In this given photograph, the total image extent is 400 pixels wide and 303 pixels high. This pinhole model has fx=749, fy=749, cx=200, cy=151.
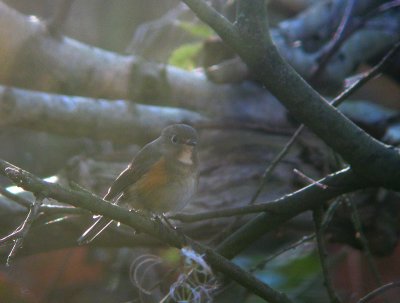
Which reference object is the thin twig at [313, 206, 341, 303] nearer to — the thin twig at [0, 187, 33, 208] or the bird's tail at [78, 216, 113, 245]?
the bird's tail at [78, 216, 113, 245]

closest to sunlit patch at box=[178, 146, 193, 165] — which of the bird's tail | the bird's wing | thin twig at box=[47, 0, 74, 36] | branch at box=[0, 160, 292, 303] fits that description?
the bird's wing

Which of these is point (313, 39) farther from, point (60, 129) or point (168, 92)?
point (60, 129)

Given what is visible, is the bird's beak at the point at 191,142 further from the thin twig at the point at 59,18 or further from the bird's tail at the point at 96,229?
the thin twig at the point at 59,18

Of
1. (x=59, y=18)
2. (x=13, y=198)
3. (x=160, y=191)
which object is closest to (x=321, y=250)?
(x=160, y=191)

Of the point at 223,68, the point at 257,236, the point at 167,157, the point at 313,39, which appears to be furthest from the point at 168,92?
the point at 257,236

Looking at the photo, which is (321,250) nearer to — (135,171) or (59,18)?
(135,171)

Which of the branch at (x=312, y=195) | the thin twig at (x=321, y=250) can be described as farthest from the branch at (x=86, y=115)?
the thin twig at (x=321, y=250)

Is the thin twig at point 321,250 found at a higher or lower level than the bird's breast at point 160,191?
lower
